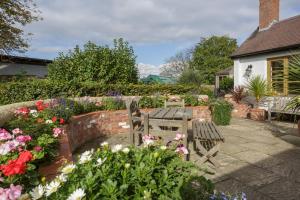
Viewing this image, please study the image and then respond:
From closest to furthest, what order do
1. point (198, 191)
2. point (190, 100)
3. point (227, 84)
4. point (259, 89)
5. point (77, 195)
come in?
point (77, 195)
point (198, 191)
point (190, 100)
point (259, 89)
point (227, 84)

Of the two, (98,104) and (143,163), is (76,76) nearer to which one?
(98,104)

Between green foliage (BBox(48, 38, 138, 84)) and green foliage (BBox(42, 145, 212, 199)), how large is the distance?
23.3ft

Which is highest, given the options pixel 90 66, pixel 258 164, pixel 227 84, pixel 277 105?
pixel 90 66

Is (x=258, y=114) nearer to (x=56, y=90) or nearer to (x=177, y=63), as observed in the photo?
(x=56, y=90)

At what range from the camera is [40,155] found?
2543 mm

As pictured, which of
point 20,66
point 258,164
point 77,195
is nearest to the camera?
point 77,195

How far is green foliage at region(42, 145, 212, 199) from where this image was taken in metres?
1.37

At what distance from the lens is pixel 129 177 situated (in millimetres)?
1530

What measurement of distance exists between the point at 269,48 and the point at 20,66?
1637 cm

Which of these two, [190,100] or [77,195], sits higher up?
[190,100]

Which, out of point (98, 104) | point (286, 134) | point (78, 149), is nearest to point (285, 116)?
point (286, 134)

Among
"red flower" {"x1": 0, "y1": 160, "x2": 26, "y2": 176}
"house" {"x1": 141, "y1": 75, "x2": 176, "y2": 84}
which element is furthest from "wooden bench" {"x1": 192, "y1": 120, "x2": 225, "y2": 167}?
"house" {"x1": 141, "y1": 75, "x2": 176, "y2": 84}

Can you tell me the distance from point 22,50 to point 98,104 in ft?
32.6

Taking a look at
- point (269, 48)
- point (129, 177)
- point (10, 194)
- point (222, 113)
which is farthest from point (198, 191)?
point (269, 48)
